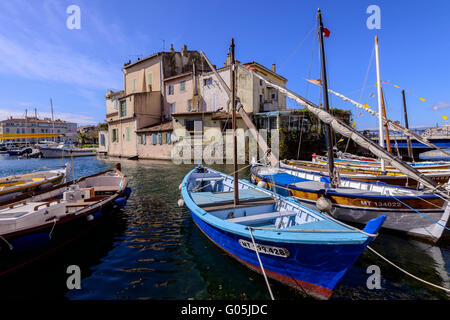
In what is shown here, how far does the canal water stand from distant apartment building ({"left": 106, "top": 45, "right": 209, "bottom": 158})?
29529mm

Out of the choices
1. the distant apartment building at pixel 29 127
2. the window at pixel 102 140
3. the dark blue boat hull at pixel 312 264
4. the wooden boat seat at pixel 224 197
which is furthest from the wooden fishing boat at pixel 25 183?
the distant apartment building at pixel 29 127

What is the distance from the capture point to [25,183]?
13.2 m

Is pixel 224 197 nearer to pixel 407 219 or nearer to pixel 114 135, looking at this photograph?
pixel 407 219

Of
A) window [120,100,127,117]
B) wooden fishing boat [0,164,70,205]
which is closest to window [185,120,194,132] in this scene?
window [120,100,127,117]

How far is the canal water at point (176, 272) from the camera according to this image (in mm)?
5551

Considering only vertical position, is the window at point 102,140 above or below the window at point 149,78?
below

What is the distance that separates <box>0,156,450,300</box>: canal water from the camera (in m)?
5.55

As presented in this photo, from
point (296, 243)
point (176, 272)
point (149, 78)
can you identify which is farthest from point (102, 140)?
point (296, 243)

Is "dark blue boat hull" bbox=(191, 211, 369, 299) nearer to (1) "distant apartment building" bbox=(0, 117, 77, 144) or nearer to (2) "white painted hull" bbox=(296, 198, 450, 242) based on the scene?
(2) "white painted hull" bbox=(296, 198, 450, 242)

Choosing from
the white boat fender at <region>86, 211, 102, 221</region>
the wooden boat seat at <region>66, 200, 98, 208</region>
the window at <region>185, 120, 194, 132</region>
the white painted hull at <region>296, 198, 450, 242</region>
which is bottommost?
the white painted hull at <region>296, 198, 450, 242</region>

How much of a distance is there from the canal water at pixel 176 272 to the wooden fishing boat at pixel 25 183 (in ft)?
19.3

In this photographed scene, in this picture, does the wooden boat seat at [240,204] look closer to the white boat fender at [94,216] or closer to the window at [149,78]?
the white boat fender at [94,216]

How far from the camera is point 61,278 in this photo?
6.22 metres
